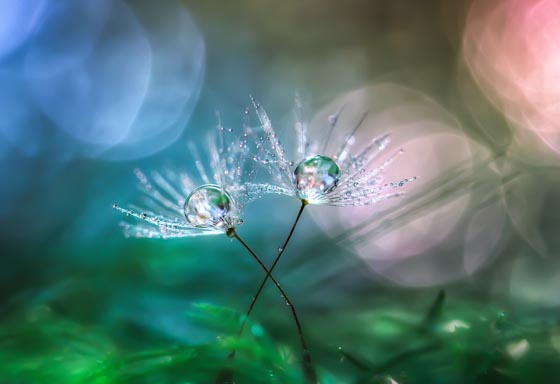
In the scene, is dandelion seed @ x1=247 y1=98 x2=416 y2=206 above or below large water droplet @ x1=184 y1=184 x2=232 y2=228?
above

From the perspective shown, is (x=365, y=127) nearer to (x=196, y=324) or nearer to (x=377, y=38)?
(x=377, y=38)

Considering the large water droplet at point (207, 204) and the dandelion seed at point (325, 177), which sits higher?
the dandelion seed at point (325, 177)

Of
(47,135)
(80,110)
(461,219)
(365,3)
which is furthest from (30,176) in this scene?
(365,3)

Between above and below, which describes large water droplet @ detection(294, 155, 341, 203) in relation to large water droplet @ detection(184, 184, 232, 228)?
above
